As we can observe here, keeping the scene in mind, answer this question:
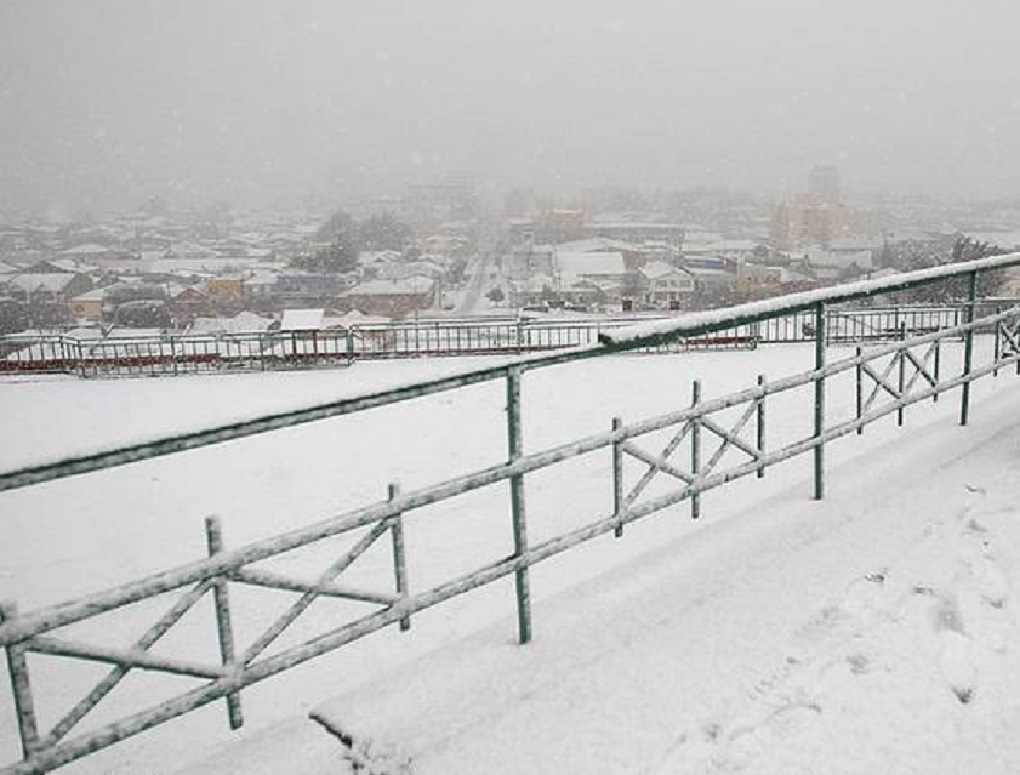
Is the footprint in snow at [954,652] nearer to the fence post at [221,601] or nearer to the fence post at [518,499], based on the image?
the fence post at [518,499]

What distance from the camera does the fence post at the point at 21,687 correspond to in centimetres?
225

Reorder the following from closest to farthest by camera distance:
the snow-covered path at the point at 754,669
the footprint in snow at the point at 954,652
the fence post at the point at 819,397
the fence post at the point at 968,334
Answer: the snow-covered path at the point at 754,669 → the footprint in snow at the point at 954,652 → the fence post at the point at 819,397 → the fence post at the point at 968,334

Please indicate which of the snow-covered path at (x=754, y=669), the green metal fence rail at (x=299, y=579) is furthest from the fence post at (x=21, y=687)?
the snow-covered path at (x=754, y=669)

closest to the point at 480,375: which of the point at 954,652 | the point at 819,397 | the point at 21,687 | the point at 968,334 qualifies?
the point at 21,687

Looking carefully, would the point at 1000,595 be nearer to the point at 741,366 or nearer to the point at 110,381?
the point at 741,366

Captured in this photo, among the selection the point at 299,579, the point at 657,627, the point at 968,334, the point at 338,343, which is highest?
the point at 968,334

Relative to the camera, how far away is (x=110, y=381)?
63.3ft

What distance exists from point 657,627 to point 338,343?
1873cm

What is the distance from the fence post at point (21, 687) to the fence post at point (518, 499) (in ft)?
5.96

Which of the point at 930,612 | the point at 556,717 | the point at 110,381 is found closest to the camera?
the point at 556,717

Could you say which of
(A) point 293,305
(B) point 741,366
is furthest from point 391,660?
(A) point 293,305

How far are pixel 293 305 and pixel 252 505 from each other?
90.0 ft

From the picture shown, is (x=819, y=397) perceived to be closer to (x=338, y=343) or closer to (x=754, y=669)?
(x=754, y=669)

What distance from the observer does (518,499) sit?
350 centimetres
